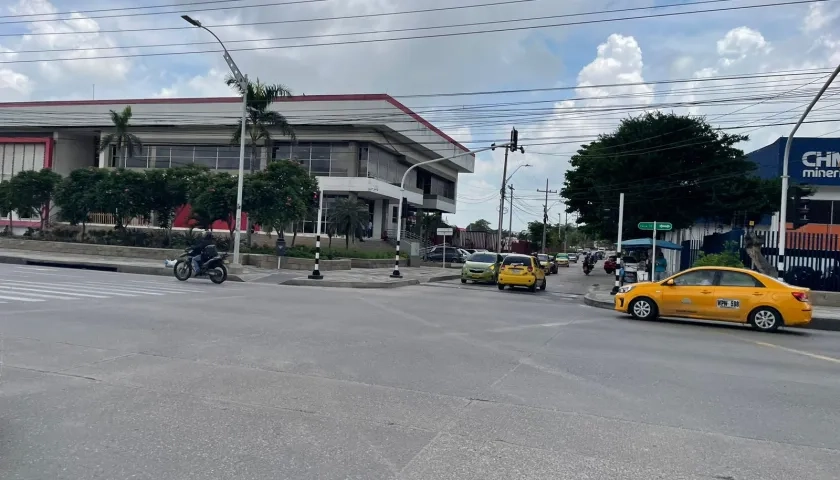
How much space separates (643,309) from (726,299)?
1.97 meters

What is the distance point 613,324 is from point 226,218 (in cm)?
2198

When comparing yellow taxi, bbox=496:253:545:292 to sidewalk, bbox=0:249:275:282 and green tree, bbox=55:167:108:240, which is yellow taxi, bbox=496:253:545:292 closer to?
sidewalk, bbox=0:249:275:282

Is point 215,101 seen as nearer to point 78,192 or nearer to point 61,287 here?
point 78,192

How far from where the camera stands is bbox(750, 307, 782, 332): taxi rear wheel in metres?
14.2

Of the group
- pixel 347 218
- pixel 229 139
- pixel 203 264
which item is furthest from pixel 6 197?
pixel 203 264

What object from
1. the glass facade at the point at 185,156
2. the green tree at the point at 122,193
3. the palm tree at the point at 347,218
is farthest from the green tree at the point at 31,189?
the palm tree at the point at 347,218

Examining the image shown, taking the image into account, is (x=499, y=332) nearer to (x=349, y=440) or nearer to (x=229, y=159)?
(x=349, y=440)

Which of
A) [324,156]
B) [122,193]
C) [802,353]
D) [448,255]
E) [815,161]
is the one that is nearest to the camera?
[802,353]

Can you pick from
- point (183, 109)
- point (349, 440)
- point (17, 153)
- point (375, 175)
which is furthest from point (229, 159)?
point (349, 440)

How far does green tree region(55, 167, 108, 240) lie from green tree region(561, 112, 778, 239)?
2888 cm

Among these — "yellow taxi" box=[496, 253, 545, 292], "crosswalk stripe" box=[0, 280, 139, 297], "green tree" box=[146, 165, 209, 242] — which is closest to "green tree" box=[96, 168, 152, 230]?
"green tree" box=[146, 165, 209, 242]

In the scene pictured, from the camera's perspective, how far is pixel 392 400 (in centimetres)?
667

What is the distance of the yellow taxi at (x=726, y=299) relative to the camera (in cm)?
1416

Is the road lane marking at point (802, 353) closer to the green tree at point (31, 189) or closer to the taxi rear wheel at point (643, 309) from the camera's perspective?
the taxi rear wheel at point (643, 309)
